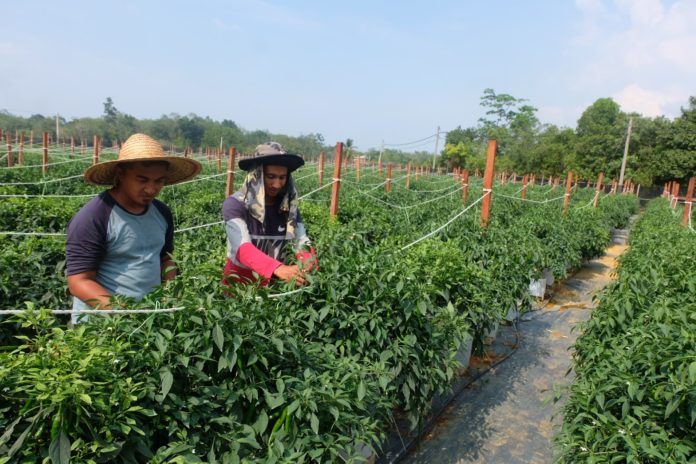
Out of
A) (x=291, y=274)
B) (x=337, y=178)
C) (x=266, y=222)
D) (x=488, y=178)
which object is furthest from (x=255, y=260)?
(x=488, y=178)

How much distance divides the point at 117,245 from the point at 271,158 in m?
0.92

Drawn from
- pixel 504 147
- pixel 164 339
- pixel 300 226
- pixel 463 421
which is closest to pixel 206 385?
pixel 164 339

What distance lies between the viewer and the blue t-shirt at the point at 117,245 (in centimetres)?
192

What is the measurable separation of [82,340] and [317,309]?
1199 millimetres

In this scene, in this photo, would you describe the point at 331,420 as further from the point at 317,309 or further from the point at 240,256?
the point at 240,256

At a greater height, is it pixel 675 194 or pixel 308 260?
pixel 675 194

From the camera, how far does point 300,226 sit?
2.72m

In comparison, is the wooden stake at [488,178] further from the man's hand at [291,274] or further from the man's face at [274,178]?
the man's hand at [291,274]

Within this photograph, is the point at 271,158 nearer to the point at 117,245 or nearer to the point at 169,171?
the point at 169,171

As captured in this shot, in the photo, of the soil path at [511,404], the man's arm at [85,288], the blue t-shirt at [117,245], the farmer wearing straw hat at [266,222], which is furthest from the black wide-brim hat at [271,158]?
the soil path at [511,404]

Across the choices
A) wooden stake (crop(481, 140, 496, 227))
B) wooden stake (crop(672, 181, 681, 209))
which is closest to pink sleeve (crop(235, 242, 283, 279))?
wooden stake (crop(481, 140, 496, 227))

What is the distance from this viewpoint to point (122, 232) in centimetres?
202

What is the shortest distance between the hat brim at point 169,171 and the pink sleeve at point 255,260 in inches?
21.4

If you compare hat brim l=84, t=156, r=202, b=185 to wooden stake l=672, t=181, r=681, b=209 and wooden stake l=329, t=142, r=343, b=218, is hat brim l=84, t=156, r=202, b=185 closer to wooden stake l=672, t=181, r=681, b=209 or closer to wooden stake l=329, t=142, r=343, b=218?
wooden stake l=329, t=142, r=343, b=218
